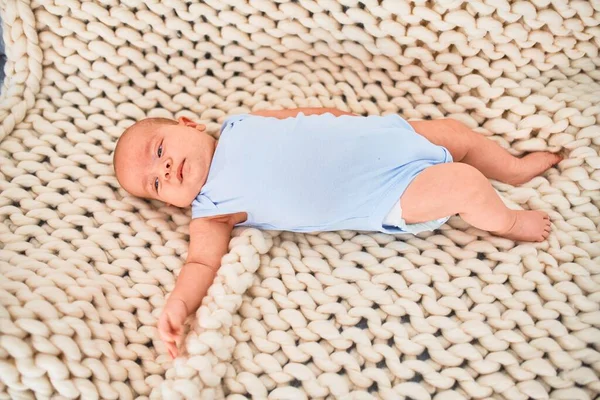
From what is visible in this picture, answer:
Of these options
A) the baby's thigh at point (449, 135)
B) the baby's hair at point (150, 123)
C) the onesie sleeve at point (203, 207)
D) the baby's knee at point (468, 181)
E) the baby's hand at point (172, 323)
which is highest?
the baby's thigh at point (449, 135)

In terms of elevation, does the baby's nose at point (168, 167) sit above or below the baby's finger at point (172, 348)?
above

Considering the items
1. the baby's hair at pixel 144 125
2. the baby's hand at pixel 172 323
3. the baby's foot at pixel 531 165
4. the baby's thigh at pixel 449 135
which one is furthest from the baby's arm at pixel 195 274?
the baby's foot at pixel 531 165

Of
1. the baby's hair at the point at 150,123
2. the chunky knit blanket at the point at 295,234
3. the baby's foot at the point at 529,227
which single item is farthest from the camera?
the baby's hair at the point at 150,123

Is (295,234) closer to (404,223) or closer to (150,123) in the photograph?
(404,223)

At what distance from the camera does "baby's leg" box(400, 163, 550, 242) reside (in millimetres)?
949

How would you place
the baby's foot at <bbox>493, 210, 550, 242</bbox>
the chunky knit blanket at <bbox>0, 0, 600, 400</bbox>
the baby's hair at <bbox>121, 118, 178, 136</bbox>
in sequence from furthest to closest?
the baby's hair at <bbox>121, 118, 178, 136</bbox>, the baby's foot at <bbox>493, 210, 550, 242</bbox>, the chunky knit blanket at <bbox>0, 0, 600, 400</bbox>

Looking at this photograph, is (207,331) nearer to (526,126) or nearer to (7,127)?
(7,127)

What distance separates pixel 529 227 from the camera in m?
0.99

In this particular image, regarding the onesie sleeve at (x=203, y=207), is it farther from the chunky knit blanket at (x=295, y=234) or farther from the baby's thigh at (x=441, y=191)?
the baby's thigh at (x=441, y=191)

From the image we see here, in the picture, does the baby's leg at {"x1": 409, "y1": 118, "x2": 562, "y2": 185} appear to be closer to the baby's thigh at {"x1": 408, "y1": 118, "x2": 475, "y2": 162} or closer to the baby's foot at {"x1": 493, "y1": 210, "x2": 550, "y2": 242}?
the baby's thigh at {"x1": 408, "y1": 118, "x2": 475, "y2": 162}

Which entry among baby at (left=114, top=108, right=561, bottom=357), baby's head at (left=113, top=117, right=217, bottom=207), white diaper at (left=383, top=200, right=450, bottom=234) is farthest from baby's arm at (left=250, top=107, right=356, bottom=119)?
white diaper at (left=383, top=200, right=450, bottom=234)

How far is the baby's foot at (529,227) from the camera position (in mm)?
983

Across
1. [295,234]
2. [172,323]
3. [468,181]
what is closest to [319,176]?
[295,234]

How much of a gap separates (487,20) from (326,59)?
1.11 feet
